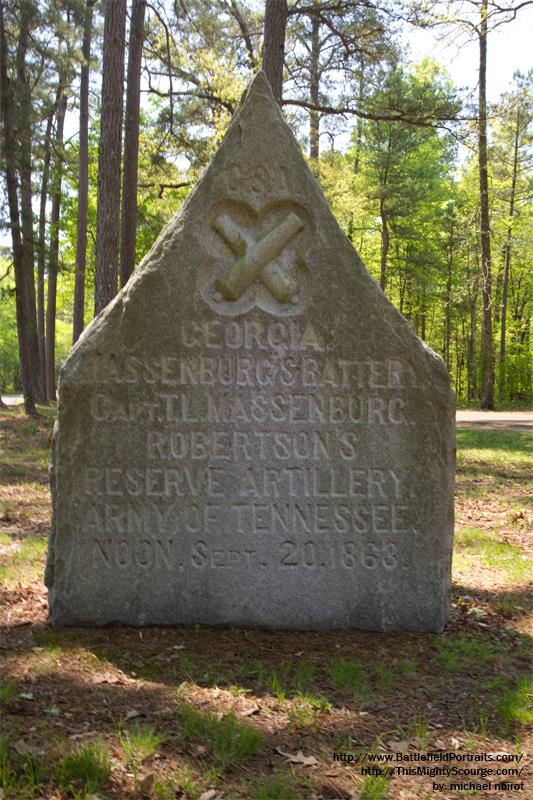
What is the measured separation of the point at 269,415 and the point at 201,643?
4.34ft

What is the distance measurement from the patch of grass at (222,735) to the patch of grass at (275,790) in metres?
0.18

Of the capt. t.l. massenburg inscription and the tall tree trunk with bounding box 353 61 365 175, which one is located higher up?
the tall tree trunk with bounding box 353 61 365 175

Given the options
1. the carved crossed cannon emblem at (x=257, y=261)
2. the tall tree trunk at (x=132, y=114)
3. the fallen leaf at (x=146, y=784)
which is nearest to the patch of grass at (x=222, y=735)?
the fallen leaf at (x=146, y=784)

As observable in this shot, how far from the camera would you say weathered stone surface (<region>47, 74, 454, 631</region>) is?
13.1 feet

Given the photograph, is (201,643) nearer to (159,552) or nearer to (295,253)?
(159,552)

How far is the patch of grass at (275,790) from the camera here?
97.5 inches

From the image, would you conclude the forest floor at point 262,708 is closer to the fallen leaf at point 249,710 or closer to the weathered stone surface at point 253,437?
the fallen leaf at point 249,710

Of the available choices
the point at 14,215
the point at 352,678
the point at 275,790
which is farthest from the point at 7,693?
the point at 14,215

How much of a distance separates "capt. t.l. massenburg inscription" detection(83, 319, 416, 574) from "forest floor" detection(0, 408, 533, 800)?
488mm

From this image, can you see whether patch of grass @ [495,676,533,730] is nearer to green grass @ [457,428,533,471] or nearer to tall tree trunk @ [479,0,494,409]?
green grass @ [457,428,533,471]

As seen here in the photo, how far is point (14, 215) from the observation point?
14289mm

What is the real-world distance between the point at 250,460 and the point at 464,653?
5.20 ft

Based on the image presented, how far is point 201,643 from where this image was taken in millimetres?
3834

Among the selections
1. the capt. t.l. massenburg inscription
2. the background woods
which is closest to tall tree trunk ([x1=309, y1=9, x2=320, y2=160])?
the background woods
